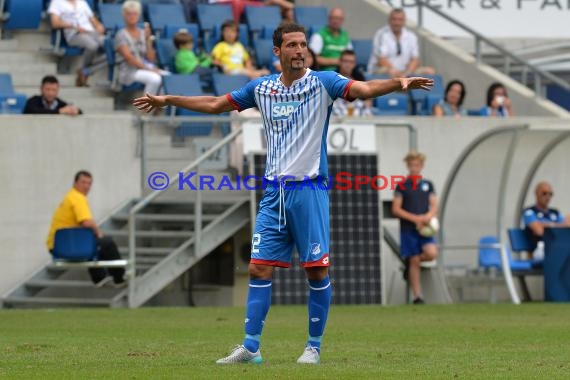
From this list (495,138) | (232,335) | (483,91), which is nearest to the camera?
(232,335)

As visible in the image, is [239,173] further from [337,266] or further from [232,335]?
[232,335]

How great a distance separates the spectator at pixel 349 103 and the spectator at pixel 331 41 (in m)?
0.76

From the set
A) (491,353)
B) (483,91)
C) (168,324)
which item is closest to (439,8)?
(483,91)

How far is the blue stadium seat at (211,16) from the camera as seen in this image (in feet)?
79.3

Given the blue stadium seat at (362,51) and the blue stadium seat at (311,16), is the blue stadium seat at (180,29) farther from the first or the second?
the blue stadium seat at (362,51)

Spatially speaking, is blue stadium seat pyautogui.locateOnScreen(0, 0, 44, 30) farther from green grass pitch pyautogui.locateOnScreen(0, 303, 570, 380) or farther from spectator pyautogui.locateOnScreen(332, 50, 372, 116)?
green grass pitch pyautogui.locateOnScreen(0, 303, 570, 380)

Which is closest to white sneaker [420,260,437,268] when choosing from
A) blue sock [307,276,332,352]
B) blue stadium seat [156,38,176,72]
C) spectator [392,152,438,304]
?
spectator [392,152,438,304]

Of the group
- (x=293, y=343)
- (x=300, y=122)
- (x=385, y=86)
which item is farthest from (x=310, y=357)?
(x=293, y=343)

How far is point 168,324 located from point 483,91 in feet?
35.6

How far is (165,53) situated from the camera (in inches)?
907

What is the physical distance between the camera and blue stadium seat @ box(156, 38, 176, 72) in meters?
23.0

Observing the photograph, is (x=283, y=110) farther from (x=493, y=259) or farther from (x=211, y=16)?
(x=211, y=16)

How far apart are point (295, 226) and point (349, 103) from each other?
41.1 ft

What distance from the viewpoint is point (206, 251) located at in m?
→ 20.4
